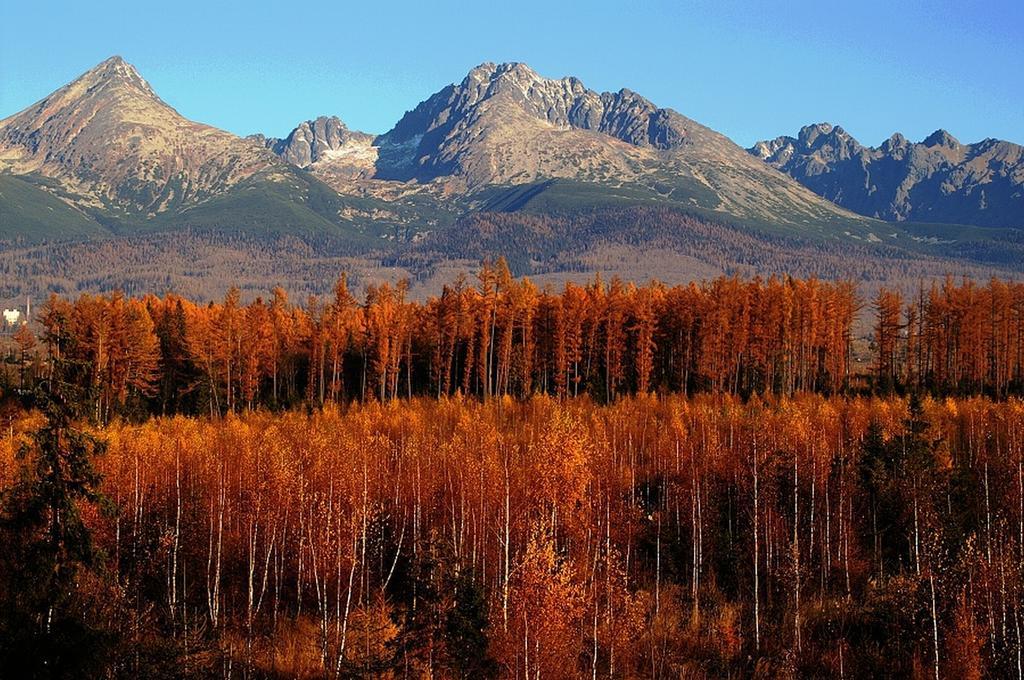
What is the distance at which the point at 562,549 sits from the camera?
61969 mm

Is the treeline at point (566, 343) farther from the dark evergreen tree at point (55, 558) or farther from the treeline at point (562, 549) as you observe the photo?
the dark evergreen tree at point (55, 558)

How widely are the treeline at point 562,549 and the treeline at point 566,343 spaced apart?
969 inches

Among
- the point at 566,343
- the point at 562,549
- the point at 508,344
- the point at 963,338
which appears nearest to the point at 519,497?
the point at 562,549

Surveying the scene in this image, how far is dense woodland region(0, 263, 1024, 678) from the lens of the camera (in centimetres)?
4638

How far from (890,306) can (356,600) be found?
80180 mm

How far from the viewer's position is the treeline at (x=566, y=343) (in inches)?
4441

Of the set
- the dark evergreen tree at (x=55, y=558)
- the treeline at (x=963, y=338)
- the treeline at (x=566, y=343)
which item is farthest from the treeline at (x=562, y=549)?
the treeline at (x=963, y=338)

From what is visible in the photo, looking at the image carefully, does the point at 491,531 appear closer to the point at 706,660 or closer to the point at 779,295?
the point at 706,660

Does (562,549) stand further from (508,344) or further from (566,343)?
(566,343)

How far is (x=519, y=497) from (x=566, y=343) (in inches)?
1895

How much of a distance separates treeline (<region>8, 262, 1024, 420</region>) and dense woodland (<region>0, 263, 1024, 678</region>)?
0.45 m

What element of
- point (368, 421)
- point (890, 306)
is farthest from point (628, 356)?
point (368, 421)

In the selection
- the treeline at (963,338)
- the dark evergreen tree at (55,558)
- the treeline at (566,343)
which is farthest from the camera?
the treeline at (963,338)

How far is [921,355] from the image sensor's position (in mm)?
119375
